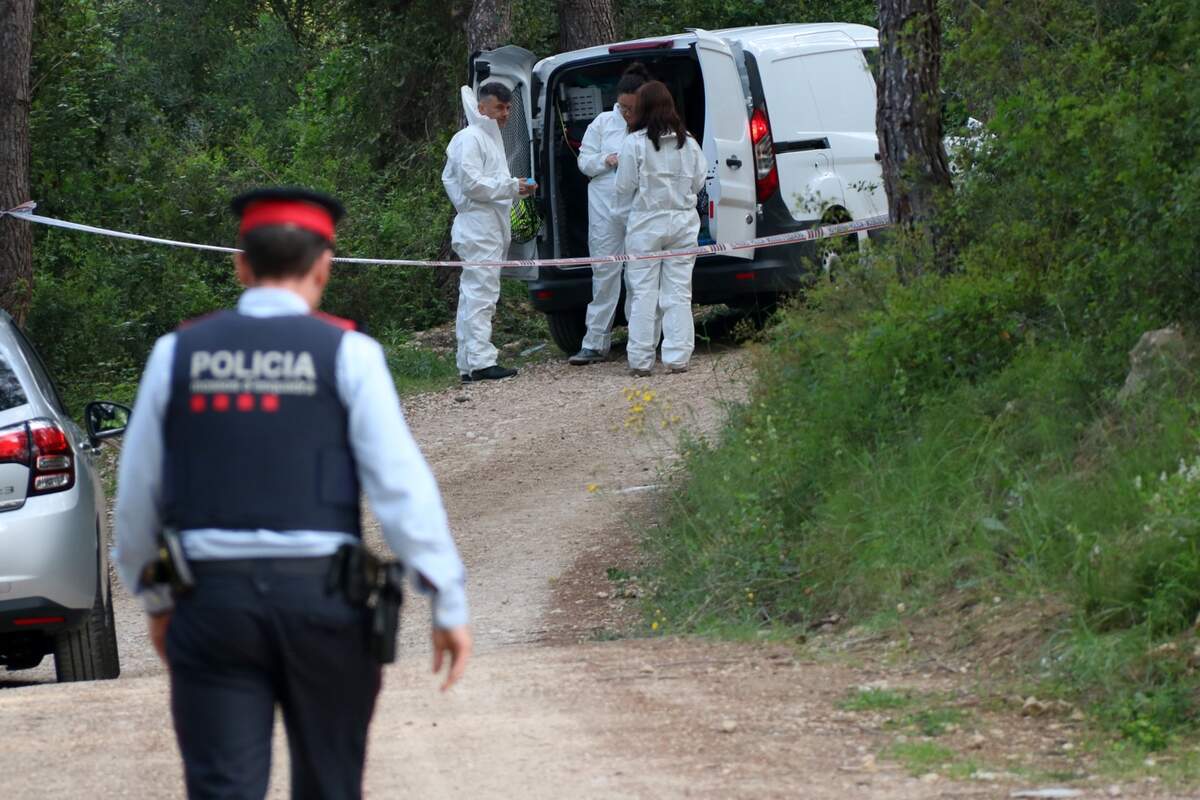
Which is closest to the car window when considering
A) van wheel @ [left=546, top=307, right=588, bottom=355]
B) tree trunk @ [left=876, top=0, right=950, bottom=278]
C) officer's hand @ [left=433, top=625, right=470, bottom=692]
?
officer's hand @ [left=433, top=625, right=470, bottom=692]

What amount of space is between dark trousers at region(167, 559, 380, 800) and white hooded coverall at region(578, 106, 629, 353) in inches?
402

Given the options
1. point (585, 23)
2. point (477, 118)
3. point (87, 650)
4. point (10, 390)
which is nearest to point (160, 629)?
point (10, 390)

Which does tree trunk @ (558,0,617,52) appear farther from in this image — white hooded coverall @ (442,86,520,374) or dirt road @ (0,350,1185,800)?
dirt road @ (0,350,1185,800)

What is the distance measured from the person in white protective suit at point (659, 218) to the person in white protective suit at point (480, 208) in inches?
38.1

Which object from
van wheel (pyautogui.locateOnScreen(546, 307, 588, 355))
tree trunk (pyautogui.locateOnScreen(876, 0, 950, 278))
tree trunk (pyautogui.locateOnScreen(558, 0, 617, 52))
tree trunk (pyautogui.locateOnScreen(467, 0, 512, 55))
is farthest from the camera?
tree trunk (pyautogui.locateOnScreen(558, 0, 617, 52))

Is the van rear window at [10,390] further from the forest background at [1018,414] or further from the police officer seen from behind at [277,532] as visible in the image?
the police officer seen from behind at [277,532]

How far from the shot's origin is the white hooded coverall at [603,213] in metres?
13.4

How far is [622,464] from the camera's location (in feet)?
35.9

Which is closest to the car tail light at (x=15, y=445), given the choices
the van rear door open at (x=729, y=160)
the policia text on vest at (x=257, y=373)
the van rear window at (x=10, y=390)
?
the van rear window at (x=10, y=390)

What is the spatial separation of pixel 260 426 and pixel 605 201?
10.6m

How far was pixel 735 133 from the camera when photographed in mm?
13086

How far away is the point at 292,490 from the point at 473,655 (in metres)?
3.73

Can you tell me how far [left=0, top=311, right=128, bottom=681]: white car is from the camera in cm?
646

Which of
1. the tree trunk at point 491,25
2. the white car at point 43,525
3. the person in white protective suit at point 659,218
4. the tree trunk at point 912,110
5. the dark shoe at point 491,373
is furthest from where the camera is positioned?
the tree trunk at point 491,25
